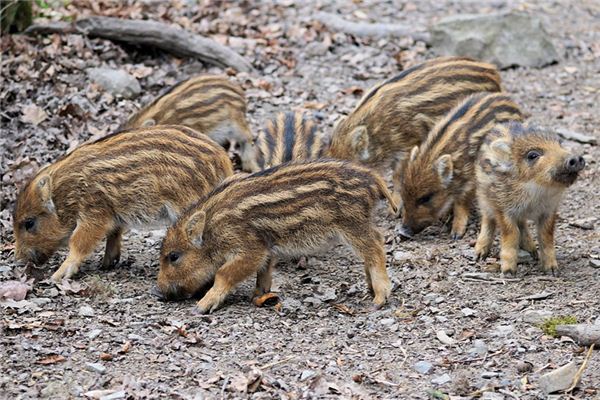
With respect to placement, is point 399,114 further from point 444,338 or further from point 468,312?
point 444,338

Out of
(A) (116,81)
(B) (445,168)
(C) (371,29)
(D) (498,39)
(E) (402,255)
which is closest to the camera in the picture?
(E) (402,255)

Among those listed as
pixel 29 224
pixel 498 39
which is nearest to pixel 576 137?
pixel 498 39

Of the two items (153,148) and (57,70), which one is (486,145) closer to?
(153,148)

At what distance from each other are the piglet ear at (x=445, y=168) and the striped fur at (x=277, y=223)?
154 centimetres

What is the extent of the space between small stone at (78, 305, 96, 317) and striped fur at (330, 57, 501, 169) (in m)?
3.12

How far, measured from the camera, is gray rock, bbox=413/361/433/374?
5.34 m

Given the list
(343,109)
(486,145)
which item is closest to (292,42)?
(343,109)

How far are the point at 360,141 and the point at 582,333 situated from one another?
342cm

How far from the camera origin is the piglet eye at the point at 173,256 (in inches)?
257

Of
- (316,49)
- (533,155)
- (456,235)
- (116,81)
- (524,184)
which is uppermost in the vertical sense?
(533,155)

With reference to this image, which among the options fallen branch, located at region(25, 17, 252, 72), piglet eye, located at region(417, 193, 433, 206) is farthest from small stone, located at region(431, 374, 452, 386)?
fallen branch, located at region(25, 17, 252, 72)

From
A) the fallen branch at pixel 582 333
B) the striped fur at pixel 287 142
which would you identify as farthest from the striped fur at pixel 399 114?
the fallen branch at pixel 582 333

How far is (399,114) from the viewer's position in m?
8.52

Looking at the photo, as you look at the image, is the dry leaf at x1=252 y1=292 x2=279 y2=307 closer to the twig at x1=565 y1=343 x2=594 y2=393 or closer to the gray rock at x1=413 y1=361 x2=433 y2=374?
the gray rock at x1=413 y1=361 x2=433 y2=374
